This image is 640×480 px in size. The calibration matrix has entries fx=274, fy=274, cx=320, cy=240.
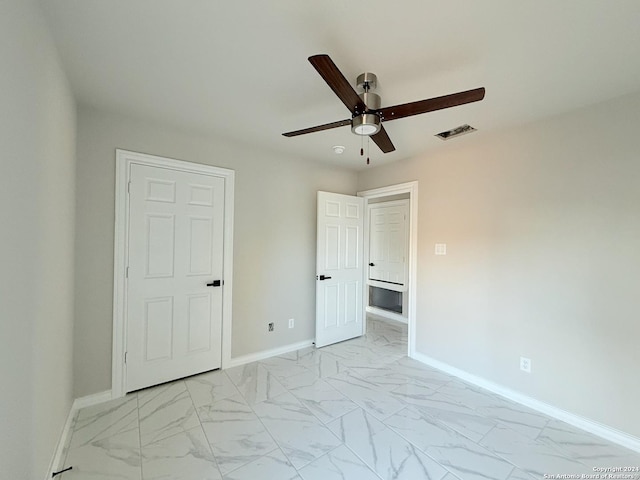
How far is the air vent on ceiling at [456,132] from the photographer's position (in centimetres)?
259

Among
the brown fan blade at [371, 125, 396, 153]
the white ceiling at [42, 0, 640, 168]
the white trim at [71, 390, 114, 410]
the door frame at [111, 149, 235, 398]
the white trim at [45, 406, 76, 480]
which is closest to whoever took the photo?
the white ceiling at [42, 0, 640, 168]

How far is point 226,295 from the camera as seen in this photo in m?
2.98

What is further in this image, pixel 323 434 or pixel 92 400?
pixel 92 400

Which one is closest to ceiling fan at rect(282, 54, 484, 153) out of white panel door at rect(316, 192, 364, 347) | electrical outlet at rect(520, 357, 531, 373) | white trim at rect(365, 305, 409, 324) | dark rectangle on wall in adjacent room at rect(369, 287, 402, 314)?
white panel door at rect(316, 192, 364, 347)

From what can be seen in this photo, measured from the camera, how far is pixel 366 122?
1628mm

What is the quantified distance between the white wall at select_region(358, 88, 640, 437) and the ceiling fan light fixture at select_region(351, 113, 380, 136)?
1.63m

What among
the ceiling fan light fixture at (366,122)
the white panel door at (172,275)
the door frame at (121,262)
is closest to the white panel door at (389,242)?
the white panel door at (172,275)

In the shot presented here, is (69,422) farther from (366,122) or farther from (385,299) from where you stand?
(385,299)

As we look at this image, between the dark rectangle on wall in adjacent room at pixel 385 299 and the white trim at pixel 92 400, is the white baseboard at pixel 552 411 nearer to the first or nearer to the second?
the dark rectangle on wall in adjacent room at pixel 385 299

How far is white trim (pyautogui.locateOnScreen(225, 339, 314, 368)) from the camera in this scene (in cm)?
308

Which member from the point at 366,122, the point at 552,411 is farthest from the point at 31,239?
the point at 552,411

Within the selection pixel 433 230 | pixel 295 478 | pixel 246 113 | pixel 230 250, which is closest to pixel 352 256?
pixel 433 230

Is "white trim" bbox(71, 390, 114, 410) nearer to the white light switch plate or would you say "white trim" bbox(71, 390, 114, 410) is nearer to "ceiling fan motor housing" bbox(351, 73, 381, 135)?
"ceiling fan motor housing" bbox(351, 73, 381, 135)

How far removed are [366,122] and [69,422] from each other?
3.01m
